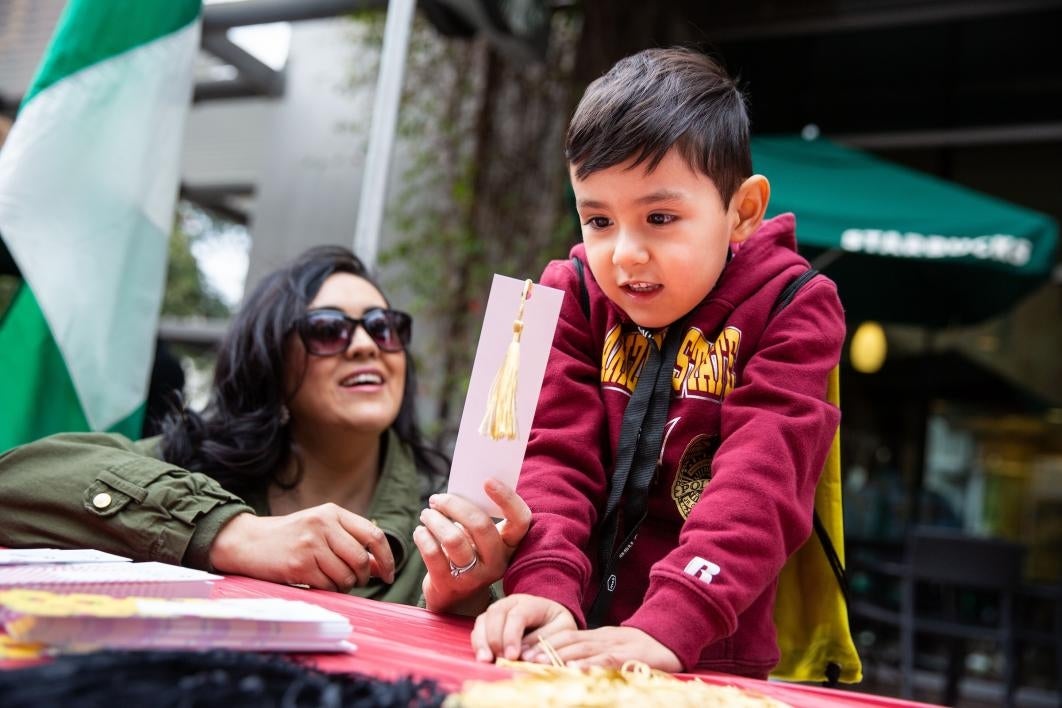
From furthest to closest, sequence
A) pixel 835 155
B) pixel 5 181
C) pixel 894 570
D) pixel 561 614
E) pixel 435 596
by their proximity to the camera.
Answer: pixel 894 570, pixel 835 155, pixel 5 181, pixel 435 596, pixel 561 614

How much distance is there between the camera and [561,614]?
3.45 feet

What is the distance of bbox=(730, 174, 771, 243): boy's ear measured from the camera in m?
1.33

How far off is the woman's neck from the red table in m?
0.71

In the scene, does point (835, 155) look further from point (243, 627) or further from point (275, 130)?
point (243, 627)

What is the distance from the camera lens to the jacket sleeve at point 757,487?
3.38ft

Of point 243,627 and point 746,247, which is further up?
point 746,247

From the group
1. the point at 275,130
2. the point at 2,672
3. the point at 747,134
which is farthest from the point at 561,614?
the point at 275,130

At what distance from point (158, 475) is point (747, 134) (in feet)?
3.36

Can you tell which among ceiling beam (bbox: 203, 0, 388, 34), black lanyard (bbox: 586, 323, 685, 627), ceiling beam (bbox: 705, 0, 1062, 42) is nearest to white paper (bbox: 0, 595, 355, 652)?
black lanyard (bbox: 586, 323, 685, 627)

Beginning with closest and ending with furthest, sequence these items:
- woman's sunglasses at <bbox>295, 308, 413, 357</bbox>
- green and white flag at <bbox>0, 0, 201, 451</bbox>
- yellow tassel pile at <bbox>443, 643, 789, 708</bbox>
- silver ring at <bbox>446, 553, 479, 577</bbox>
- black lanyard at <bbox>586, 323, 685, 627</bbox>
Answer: yellow tassel pile at <bbox>443, 643, 789, 708</bbox> < silver ring at <bbox>446, 553, 479, 577</bbox> < black lanyard at <bbox>586, 323, 685, 627</bbox> < woman's sunglasses at <bbox>295, 308, 413, 357</bbox> < green and white flag at <bbox>0, 0, 201, 451</bbox>

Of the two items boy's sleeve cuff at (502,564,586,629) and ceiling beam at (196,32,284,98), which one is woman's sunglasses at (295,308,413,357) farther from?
ceiling beam at (196,32,284,98)

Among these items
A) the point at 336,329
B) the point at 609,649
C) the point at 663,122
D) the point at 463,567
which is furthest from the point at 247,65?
the point at 609,649

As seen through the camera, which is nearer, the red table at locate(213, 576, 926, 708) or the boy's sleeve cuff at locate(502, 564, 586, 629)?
the red table at locate(213, 576, 926, 708)

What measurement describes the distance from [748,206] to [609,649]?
67 centimetres
